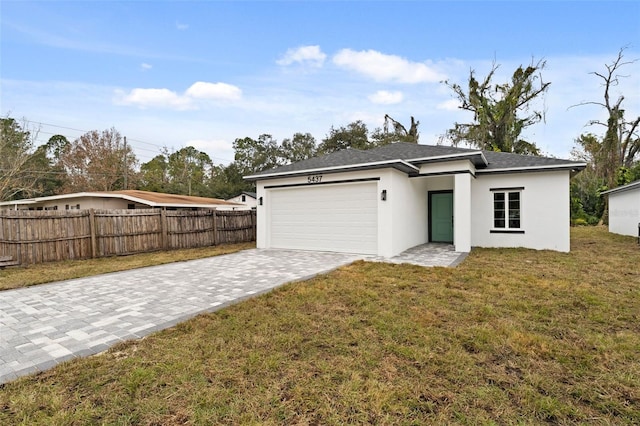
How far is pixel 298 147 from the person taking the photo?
116 ft

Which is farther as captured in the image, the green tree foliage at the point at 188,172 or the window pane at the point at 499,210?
the green tree foliage at the point at 188,172

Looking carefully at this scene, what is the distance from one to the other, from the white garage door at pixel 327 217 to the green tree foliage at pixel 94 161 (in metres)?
21.5

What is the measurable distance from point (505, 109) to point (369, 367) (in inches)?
975

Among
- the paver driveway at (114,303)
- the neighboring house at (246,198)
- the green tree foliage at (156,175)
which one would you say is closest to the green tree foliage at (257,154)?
the neighboring house at (246,198)

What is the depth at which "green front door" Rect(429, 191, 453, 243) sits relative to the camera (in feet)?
38.5

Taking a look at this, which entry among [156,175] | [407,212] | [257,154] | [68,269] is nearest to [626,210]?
[407,212]

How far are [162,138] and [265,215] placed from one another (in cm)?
2750

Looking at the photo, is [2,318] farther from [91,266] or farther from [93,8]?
[93,8]

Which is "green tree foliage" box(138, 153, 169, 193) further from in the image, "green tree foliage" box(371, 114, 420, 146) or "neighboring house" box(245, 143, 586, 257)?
"neighboring house" box(245, 143, 586, 257)

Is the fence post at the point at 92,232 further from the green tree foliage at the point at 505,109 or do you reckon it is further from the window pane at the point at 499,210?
the green tree foliage at the point at 505,109

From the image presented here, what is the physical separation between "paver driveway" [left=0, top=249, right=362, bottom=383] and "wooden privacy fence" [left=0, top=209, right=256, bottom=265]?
11.3 feet

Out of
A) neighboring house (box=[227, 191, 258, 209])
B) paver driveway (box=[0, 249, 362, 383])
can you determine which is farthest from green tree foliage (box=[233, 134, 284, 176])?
paver driveway (box=[0, 249, 362, 383])

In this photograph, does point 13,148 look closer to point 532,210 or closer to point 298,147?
point 298,147

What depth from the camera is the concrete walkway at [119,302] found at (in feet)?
10.5
